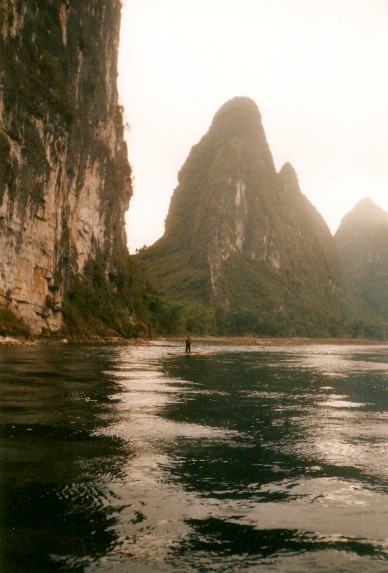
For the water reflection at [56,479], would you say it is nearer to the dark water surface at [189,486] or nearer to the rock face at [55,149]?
the dark water surface at [189,486]

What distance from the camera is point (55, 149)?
75.6 metres

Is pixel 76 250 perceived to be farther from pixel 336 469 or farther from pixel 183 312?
pixel 336 469

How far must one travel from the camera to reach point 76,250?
83.3 m

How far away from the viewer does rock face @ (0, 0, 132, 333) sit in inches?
2528

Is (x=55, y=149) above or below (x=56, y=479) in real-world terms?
above

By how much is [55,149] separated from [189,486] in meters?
71.2

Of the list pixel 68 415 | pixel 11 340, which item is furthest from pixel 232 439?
pixel 11 340

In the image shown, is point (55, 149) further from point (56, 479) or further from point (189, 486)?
point (189, 486)

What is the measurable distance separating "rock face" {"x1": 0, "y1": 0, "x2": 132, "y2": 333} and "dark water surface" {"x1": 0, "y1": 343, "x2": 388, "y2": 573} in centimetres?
4821

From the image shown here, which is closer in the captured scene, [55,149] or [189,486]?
Result: [189,486]

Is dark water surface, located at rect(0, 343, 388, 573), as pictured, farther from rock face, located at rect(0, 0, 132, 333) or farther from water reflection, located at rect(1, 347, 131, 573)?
rock face, located at rect(0, 0, 132, 333)

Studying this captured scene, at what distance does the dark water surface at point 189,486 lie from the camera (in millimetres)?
6371

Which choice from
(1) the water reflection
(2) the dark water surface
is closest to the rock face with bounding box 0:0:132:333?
(1) the water reflection

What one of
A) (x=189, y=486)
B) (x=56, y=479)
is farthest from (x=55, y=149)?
(x=189, y=486)
